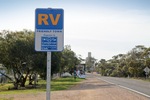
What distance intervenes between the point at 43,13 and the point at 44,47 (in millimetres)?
777

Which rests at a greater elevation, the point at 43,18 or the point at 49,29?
the point at 43,18

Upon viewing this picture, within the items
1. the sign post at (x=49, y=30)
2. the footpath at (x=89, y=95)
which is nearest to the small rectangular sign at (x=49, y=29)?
the sign post at (x=49, y=30)

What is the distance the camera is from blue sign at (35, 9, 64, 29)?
7.18 meters

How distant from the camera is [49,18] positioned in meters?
7.18

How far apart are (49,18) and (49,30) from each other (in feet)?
0.92

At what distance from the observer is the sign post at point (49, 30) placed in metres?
7.19

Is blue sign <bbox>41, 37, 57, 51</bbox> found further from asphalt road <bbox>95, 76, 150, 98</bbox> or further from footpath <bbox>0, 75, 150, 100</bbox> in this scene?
asphalt road <bbox>95, 76, 150, 98</bbox>

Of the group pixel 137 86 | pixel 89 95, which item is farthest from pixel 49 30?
pixel 137 86

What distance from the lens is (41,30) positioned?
24.0ft

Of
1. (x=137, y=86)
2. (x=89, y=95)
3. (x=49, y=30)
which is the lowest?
(x=89, y=95)

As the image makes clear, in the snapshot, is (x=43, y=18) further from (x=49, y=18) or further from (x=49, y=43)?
(x=49, y=43)

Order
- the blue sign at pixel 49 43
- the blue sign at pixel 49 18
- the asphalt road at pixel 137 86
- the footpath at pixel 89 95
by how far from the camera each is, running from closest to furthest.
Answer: the blue sign at pixel 49 18 → the blue sign at pixel 49 43 → the footpath at pixel 89 95 → the asphalt road at pixel 137 86

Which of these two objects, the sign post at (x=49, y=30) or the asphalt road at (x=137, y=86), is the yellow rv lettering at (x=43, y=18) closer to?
the sign post at (x=49, y=30)

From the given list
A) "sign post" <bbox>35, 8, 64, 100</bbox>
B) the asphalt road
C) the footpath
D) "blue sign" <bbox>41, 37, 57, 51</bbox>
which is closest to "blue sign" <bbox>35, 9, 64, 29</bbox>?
"sign post" <bbox>35, 8, 64, 100</bbox>
